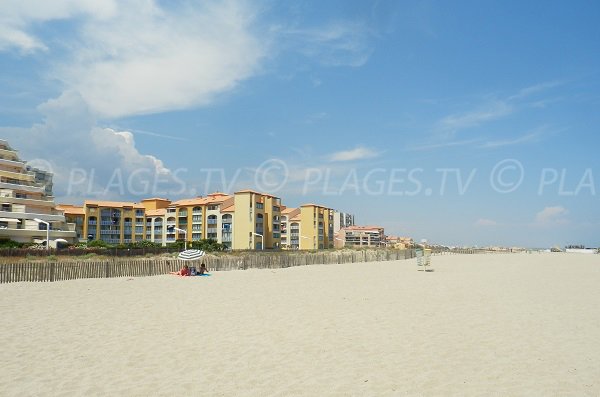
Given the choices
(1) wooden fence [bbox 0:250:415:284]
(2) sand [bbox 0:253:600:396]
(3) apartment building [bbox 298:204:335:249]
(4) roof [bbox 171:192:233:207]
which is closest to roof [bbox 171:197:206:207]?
(4) roof [bbox 171:192:233:207]

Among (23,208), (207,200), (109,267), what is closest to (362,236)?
(207,200)

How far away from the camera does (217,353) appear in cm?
903

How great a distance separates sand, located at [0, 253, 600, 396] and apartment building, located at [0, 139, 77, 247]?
41835mm

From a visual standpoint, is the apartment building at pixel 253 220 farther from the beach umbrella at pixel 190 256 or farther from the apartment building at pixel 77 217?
the beach umbrella at pixel 190 256

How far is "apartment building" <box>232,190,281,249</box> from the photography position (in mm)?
83688

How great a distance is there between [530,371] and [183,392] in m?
5.74

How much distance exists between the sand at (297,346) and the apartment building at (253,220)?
215 feet

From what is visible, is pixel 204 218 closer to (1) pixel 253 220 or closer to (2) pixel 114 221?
(1) pixel 253 220

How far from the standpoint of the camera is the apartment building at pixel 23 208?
54000mm

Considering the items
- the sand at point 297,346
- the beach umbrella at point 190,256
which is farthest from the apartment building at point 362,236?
the sand at point 297,346

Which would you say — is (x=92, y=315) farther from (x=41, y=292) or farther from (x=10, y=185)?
(x=10, y=185)

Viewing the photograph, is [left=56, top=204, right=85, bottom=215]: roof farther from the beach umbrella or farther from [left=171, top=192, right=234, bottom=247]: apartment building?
the beach umbrella

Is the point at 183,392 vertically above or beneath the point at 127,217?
beneath

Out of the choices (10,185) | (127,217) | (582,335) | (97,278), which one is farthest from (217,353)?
(127,217)
